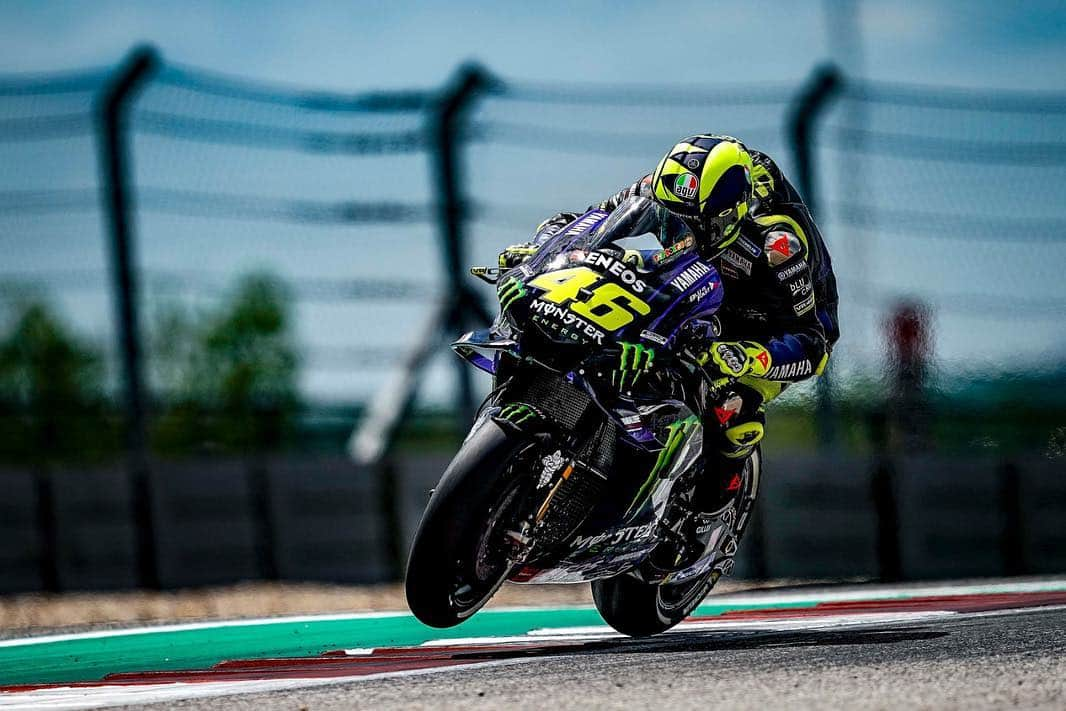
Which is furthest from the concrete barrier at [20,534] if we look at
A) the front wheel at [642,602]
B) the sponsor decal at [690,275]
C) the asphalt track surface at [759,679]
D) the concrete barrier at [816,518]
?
the sponsor decal at [690,275]

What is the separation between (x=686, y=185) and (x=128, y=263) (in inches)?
201

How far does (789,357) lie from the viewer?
5.61m

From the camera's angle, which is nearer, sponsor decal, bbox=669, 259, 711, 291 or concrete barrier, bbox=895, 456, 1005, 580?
sponsor decal, bbox=669, 259, 711, 291

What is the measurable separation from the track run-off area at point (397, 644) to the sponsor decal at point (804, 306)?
116cm

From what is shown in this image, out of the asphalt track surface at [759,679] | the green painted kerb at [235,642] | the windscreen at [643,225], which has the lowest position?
the green painted kerb at [235,642]

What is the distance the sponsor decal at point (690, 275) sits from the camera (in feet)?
16.3

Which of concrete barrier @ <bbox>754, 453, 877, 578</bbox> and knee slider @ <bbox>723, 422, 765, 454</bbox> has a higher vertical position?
knee slider @ <bbox>723, 422, 765, 454</bbox>

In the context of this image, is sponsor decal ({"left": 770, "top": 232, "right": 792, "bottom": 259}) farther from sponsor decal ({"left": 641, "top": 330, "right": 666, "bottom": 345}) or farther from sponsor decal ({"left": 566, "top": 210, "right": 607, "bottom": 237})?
sponsor decal ({"left": 641, "top": 330, "right": 666, "bottom": 345})

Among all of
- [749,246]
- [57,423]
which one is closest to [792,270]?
[749,246]

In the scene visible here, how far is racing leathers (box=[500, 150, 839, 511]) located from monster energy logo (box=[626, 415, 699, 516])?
1.06ft

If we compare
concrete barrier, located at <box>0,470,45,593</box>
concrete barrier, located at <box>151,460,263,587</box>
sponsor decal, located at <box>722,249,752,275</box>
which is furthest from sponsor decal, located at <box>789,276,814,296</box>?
concrete barrier, located at <box>0,470,45,593</box>

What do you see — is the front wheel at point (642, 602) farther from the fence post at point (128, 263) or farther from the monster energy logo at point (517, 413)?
the fence post at point (128, 263)

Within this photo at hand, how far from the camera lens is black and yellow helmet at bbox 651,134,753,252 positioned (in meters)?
5.33

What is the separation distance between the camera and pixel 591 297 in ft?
15.7
